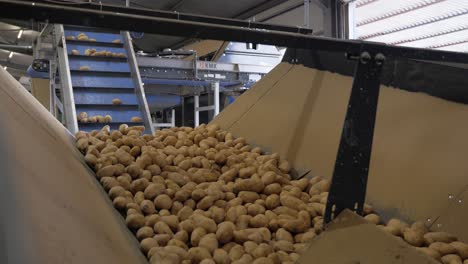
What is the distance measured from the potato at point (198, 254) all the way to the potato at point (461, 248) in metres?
0.53

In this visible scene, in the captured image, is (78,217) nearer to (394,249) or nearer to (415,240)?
(394,249)

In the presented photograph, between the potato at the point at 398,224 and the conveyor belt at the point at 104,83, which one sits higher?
the conveyor belt at the point at 104,83

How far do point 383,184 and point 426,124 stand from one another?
212mm

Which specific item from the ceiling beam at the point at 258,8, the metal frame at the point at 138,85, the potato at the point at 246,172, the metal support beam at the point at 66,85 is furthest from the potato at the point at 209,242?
the ceiling beam at the point at 258,8

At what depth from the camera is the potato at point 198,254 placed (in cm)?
92

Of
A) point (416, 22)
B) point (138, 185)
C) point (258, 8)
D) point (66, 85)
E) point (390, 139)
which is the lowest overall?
point (138, 185)

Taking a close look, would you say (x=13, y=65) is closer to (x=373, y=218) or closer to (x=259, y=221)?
(x=259, y=221)

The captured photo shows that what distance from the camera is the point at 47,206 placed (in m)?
0.72

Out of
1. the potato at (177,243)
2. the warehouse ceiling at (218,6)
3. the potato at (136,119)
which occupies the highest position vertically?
the warehouse ceiling at (218,6)

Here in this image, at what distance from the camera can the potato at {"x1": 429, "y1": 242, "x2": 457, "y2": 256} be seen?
0.90 meters

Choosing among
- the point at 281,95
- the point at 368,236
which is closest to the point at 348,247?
the point at 368,236

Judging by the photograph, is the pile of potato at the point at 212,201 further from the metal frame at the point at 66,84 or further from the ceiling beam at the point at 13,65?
the ceiling beam at the point at 13,65

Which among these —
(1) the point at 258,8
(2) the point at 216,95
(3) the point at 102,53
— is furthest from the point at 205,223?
(1) the point at 258,8

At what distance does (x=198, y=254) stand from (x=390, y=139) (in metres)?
0.66
